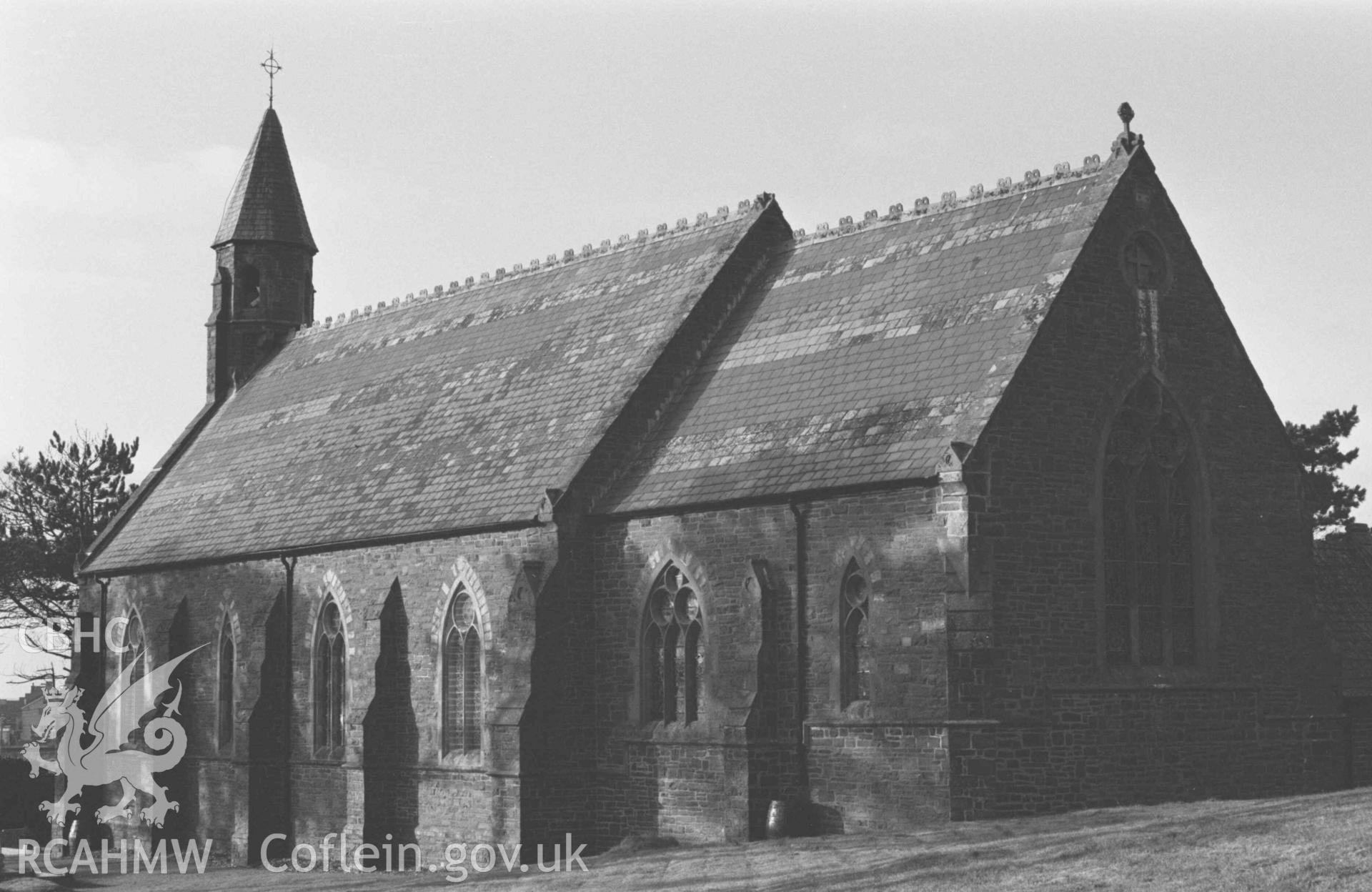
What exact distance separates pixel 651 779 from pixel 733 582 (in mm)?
3685

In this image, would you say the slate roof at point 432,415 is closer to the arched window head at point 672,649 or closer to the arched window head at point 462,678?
Result: the arched window head at point 462,678

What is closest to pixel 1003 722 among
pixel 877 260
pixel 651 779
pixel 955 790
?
pixel 955 790

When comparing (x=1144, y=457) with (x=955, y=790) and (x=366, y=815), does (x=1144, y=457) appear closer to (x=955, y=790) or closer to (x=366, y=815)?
(x=955, y=790)

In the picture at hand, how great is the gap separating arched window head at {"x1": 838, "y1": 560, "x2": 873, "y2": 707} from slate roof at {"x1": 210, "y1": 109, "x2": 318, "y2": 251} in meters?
27.9

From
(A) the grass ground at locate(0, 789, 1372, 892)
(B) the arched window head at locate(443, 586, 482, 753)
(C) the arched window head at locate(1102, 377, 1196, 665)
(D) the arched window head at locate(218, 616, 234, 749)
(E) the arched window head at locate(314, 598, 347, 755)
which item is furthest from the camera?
(D) the arched window head at locate(218, 616, 234, 749)

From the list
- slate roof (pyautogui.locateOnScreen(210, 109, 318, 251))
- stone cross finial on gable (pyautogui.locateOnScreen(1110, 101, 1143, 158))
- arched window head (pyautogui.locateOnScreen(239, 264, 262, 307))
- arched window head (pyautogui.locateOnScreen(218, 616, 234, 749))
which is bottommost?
arched window head (pyautogui.locateOnScreen(218, 616, 234, 749))

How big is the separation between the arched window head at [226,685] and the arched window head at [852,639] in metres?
17.9

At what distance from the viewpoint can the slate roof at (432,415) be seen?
34.3 m

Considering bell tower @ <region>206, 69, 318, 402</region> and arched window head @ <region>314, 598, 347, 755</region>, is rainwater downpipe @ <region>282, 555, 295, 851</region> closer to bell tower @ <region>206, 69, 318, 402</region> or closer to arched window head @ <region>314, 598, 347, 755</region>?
arched window head @ <region>314, 598, 347, 755</region>

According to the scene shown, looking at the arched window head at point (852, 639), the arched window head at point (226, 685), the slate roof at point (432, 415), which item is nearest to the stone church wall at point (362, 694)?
the arched window head at point (226, 685)

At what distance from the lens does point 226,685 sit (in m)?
41.2

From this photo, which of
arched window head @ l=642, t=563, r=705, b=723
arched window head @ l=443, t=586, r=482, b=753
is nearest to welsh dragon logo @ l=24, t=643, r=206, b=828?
arched window head @ l=443, t=586, r=482, b=753

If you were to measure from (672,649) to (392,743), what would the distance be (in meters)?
7.45

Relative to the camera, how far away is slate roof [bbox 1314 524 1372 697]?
3142 centimetres
